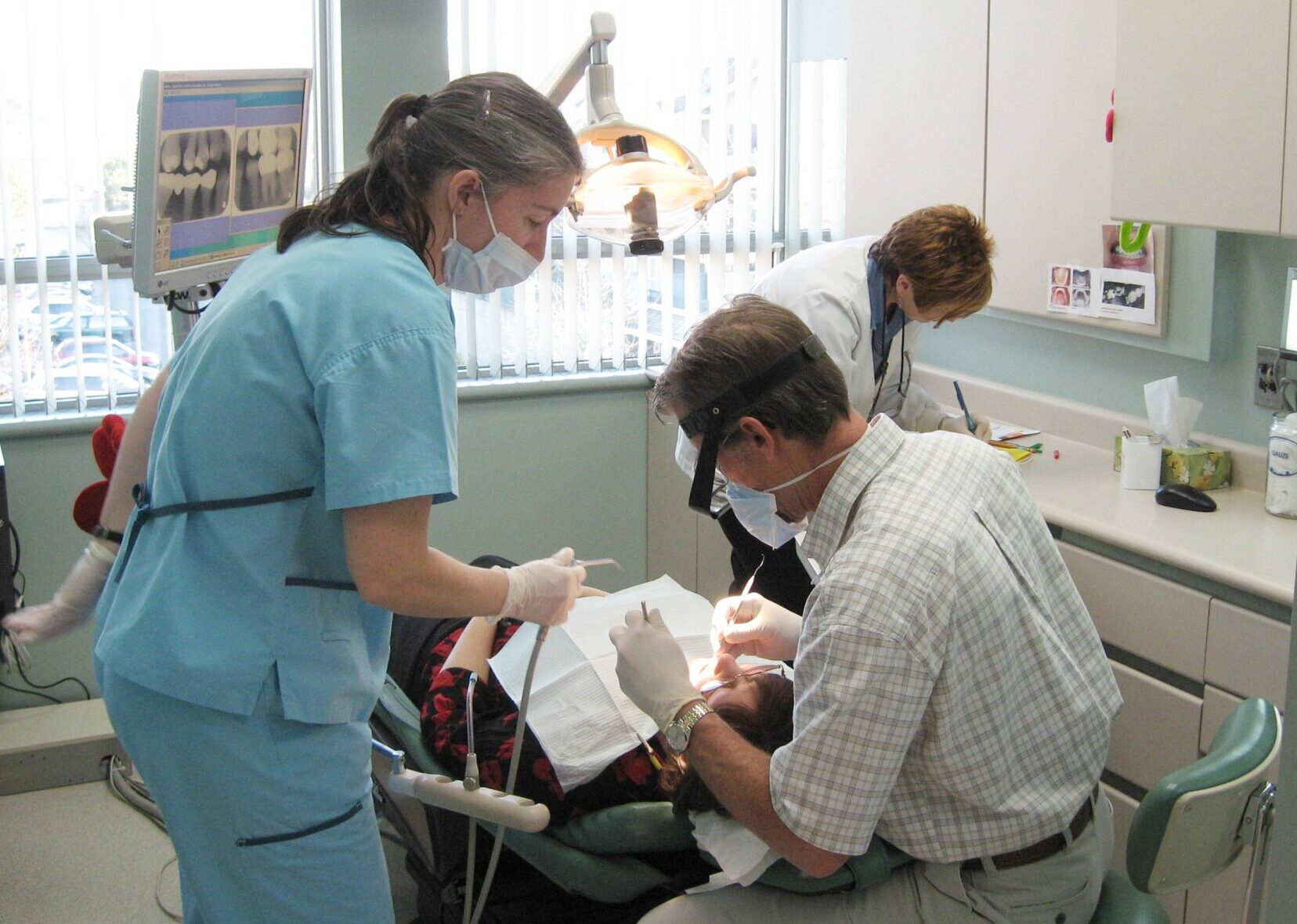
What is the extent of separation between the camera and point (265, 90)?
2.26 metres

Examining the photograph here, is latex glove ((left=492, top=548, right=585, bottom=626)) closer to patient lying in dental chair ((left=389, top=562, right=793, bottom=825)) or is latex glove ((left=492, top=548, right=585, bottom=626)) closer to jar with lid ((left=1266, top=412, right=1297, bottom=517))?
patient lying in dental chair ((left=389, top=562, right=793, bottom=825))

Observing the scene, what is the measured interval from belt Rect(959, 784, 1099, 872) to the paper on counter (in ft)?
1.97

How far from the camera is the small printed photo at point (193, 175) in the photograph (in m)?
2.09

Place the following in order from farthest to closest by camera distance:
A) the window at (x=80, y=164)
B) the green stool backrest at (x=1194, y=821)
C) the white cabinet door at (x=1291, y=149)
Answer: the window at (x=80, y=164) < the white cabinet door at (x=1291, y=149) < the green stool backrest at (x=1194, y=821)

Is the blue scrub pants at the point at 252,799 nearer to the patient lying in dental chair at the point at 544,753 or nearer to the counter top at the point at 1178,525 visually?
the patient lying in dental chair at the point at 544,753

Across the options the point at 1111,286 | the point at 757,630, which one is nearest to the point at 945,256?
the point at 1111,286

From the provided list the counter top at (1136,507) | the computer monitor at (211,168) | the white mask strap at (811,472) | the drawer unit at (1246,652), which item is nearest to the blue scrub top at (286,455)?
the white mask strap at (811,472)

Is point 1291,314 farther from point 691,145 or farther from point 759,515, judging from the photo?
point 691,145

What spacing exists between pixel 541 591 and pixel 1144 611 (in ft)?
3.79

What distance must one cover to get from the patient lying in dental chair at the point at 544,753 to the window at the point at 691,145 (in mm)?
1514

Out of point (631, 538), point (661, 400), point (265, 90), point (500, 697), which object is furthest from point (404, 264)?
point (631, 538)

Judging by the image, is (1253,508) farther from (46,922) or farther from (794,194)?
(46,922)

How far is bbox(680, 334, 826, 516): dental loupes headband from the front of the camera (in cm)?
141

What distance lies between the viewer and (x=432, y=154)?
138 cm
